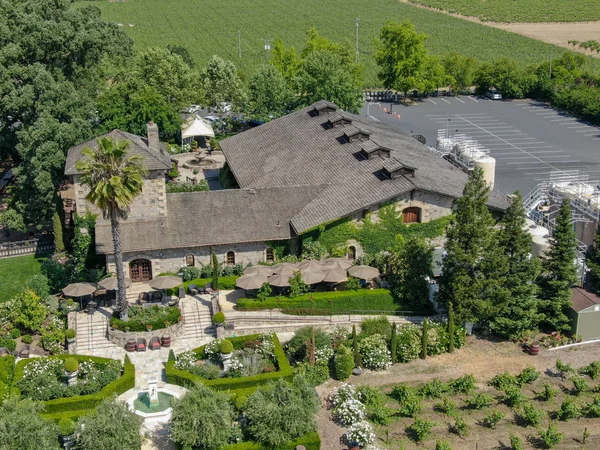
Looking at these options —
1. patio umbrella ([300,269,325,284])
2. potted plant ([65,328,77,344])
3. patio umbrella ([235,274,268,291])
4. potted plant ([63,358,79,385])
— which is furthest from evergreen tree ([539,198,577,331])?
potted plant ([65,328,77,344])

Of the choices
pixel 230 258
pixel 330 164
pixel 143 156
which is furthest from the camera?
pixel 330 164

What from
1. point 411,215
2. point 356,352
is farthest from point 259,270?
point 411,215

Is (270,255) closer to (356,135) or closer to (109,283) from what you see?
(109,283)

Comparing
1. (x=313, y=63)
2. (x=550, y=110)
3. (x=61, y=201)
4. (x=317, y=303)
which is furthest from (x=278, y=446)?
(x=550, y=110)

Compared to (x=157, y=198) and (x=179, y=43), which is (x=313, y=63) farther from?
(x=179, y=43)

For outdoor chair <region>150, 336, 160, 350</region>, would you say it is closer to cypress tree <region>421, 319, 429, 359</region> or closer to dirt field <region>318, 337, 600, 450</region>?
dirt field <region>318, 337, 600, 450</region>

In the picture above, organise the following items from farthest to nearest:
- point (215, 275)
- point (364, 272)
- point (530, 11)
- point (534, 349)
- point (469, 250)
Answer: point (530, 11), point (215, 275), point (364, 272), point (469, 250), point (534, 349)
